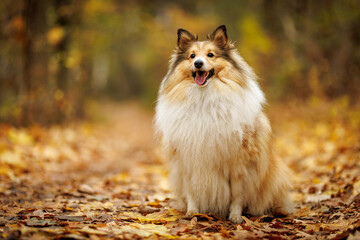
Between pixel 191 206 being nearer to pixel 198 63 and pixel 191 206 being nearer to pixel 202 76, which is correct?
pixel 202 76

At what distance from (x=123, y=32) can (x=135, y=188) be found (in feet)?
38.0

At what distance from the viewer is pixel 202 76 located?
354 cm

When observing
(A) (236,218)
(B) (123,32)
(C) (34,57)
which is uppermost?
(B) (123,32)

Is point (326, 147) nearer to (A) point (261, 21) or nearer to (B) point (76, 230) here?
(B) point (76, 230)

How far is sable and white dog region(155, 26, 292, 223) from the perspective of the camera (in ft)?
11.0

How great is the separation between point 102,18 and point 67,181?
8.83 m

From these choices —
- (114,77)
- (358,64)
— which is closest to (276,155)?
(358,64)

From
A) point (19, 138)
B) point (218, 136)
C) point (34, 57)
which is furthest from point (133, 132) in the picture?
point (218, 136)

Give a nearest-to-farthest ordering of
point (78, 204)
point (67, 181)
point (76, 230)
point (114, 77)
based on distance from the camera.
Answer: point (76, 230) < point (78, 204) < point (67, 181) < point (114, 77)

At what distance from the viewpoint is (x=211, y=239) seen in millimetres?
2670

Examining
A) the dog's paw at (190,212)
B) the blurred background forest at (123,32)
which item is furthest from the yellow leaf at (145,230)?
the blurred background forest at (123,32)

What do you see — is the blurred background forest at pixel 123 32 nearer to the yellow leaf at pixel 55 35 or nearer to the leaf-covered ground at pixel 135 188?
the yellow leaf at pixel 55 35

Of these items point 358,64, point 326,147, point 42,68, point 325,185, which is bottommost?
point 325,185

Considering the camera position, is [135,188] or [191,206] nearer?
[191,206]
